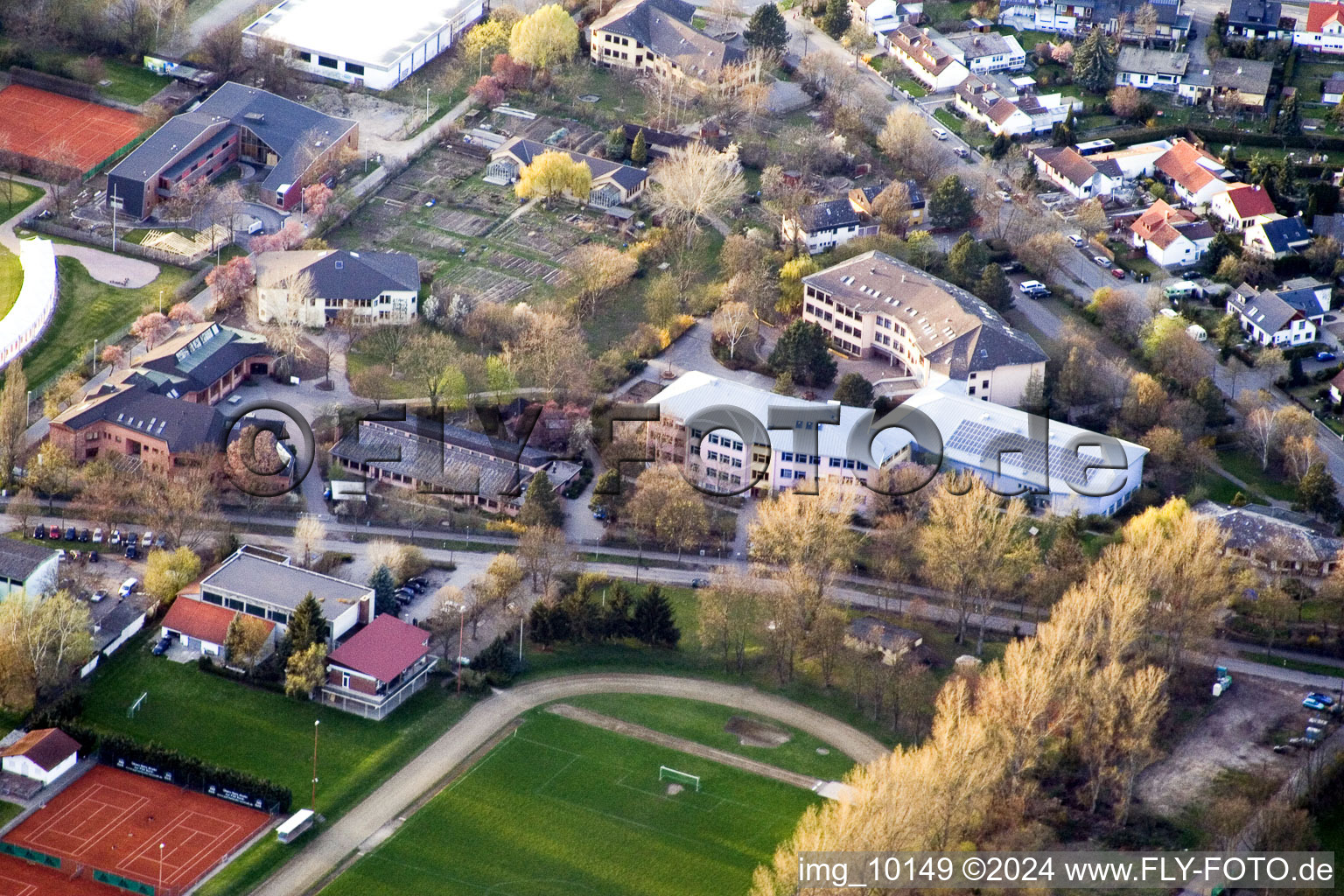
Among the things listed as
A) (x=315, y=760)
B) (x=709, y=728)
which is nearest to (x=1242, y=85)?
(x=709, y=728)

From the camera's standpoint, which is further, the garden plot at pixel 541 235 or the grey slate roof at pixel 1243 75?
the grey slate roof at pixel 1243 75

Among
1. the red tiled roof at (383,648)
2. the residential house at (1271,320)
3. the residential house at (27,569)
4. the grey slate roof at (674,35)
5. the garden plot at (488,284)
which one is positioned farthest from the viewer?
the grey slate roof at (674,35)

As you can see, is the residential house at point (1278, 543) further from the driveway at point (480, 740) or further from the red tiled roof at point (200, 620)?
the red tiled roof at point (200, 620)

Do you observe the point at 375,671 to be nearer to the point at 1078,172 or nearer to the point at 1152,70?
the point at 1078,172

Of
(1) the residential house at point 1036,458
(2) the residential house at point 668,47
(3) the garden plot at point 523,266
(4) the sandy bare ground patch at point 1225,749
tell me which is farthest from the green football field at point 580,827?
(2) the residential house at point 668,47

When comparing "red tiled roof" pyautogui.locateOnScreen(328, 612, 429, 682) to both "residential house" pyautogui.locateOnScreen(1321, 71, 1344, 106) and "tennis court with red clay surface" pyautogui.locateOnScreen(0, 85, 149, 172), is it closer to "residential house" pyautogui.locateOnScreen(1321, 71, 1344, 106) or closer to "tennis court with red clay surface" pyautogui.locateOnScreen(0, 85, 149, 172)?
"tennis court with red clay surface" pyautogui.locateOnScreen(0, 85, 149, 172)
